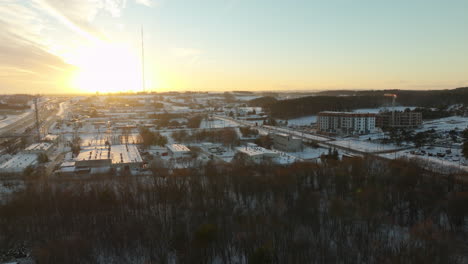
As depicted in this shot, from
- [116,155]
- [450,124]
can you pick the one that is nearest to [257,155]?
[116,155]

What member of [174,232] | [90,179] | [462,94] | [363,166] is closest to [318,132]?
[363,166]

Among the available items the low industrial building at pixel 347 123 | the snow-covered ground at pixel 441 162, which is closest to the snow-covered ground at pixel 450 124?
the low industrial building at pixel 347 123

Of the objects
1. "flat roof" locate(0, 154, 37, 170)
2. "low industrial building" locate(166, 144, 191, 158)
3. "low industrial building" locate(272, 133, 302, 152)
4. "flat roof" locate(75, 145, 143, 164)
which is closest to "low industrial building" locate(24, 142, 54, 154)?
"flat roof" locate(0, 154, 37, 170)

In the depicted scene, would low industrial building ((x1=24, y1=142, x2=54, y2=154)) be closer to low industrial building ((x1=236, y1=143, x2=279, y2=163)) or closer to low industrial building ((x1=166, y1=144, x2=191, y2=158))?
low industrial building ((x1=166, y1=144, x2=191, y2=158))

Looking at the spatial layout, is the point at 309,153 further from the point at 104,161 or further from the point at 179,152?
the point at 104,161

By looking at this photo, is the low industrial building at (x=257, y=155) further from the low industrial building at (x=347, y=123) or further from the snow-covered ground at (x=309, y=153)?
the low industrial building at (x=347, y=123)

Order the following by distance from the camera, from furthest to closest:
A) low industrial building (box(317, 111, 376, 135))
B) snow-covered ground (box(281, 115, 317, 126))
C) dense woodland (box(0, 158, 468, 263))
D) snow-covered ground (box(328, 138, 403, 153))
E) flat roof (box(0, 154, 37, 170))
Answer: snow-covered ground (box(281, 115, 317, 126))
low industrial building (box(317, 111, 376, 135))
snow-covered ground (box(328, 138, 403, 153))
flat roof (box(0, 154, 37, 170))
dense woodland (box(0, 158, 468, 263))

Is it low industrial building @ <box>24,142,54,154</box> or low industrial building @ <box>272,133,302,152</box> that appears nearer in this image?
low industrial building @ <box>24,142,54,154</box>
